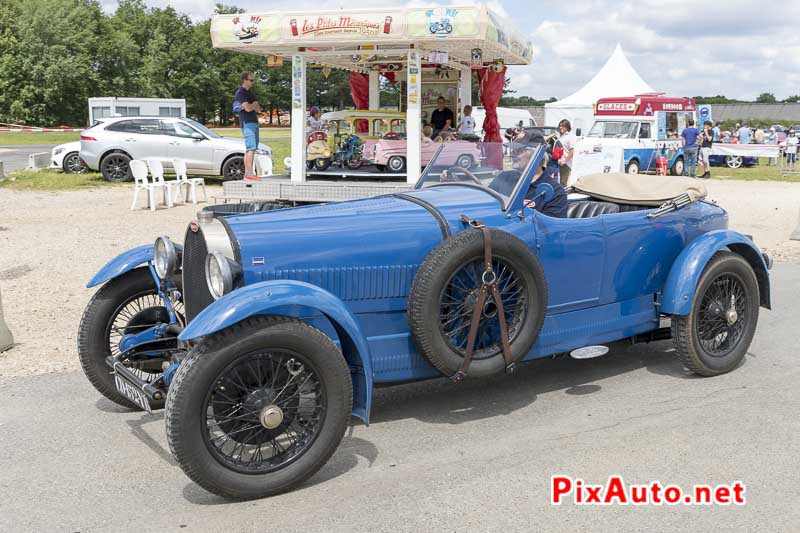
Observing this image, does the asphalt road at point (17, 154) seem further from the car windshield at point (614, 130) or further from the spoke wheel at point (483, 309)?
the spoke wheel at point (483, 309)

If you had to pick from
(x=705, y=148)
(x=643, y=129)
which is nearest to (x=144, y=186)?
(x=643, y=129)

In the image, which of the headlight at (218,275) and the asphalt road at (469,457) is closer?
the asphalt road at (469,457)

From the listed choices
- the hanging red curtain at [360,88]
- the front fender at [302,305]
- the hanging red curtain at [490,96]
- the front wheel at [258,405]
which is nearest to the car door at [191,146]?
the hanging red curtain at [360,88]

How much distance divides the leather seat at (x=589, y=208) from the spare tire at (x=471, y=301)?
1.55 m

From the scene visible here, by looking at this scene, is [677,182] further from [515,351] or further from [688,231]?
[515,351]

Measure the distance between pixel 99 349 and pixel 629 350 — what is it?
13.1 ft

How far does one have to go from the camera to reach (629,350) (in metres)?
6.40

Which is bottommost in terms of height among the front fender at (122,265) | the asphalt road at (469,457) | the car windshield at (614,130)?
the asphalt road at (469,457)

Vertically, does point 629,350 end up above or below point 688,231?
below

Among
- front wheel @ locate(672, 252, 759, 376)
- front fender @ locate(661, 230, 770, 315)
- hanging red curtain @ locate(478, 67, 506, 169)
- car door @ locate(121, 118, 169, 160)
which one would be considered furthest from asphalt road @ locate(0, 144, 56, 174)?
front wheel @ locate(672, 252, 759, 376)

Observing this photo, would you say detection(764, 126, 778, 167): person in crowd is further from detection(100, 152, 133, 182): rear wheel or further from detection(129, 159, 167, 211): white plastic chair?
detection(129, 159, 167, 211): white plastic chair

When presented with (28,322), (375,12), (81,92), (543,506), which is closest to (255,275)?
(543,506)

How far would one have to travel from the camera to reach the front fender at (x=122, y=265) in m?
4.86

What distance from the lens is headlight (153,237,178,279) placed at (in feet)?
15.1
